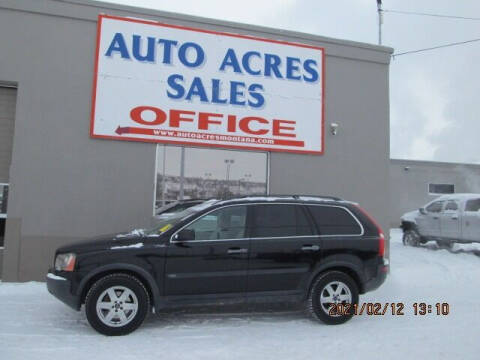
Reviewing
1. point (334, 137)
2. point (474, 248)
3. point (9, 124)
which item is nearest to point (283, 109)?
point (334, 137)

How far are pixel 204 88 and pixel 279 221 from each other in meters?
4.62

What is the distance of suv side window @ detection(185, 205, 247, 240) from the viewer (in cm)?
616

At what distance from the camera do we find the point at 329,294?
6.46 meters

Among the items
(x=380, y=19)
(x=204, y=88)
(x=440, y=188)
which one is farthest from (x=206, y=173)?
(x=440, y=188)

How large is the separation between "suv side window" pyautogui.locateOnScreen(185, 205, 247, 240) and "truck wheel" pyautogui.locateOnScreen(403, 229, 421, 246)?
11894 mm

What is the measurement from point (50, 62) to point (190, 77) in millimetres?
2857

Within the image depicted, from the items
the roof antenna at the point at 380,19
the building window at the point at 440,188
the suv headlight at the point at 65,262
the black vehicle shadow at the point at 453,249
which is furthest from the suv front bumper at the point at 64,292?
the building window at the point at 440,188

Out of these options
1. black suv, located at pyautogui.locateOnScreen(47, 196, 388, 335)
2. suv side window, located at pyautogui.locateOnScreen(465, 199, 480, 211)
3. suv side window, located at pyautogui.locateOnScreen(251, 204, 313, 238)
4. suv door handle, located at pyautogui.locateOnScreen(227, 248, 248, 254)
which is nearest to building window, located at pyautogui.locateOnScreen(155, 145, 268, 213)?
black suv, located at pyautogui.locateOnScreen(47, 196, 388, 335)

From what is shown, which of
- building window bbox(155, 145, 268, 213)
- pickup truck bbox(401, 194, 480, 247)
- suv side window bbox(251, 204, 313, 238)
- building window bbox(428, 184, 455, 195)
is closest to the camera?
suv side window bbox(251, 204, 313, 238)

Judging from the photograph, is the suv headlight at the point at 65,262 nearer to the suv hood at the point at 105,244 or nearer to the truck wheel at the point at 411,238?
the suv hood at the point at 105,244

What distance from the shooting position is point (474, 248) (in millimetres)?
13734

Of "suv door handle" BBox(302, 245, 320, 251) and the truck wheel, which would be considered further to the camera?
the truck wheel

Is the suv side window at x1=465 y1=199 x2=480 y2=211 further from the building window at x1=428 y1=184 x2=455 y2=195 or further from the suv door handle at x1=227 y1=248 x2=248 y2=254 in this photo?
the building window at x1=428 y1=184 x2=455 y2=195

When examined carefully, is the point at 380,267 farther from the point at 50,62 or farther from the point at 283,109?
the point at 50,62
